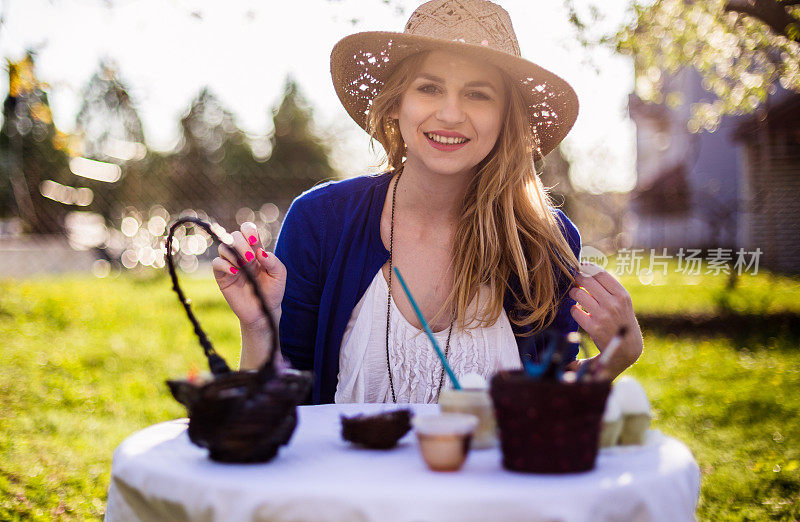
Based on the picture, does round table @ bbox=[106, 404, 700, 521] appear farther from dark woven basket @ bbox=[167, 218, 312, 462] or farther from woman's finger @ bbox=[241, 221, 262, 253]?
woman's finger @ bbox=[241, 221, 262, 253]

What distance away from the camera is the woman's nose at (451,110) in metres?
2.20

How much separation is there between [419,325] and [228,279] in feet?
2.48

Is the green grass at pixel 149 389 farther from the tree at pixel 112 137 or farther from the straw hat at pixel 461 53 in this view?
the tree at pixel 112 137

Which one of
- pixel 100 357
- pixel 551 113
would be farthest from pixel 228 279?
pixel 100 357

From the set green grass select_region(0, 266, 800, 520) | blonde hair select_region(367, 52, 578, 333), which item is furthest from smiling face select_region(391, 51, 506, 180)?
green grass select_region(0, 266, 800, 520)

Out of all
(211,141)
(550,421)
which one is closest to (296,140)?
(211,141)

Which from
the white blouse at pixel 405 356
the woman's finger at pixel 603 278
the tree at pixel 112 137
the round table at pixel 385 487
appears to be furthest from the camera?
the tree at pixel 112 137

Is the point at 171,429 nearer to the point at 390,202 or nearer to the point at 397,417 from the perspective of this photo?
the point at 397,417

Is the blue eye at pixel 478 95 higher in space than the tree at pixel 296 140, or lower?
lower

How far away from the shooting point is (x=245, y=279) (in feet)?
6.00

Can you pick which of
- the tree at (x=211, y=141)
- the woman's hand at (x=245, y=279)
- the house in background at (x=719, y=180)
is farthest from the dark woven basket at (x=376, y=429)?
the tree at (x=211, y=141)

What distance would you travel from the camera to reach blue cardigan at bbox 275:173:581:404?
2.38 m

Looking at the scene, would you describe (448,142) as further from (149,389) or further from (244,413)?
(149,389)

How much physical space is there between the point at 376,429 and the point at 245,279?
0.68 metres
